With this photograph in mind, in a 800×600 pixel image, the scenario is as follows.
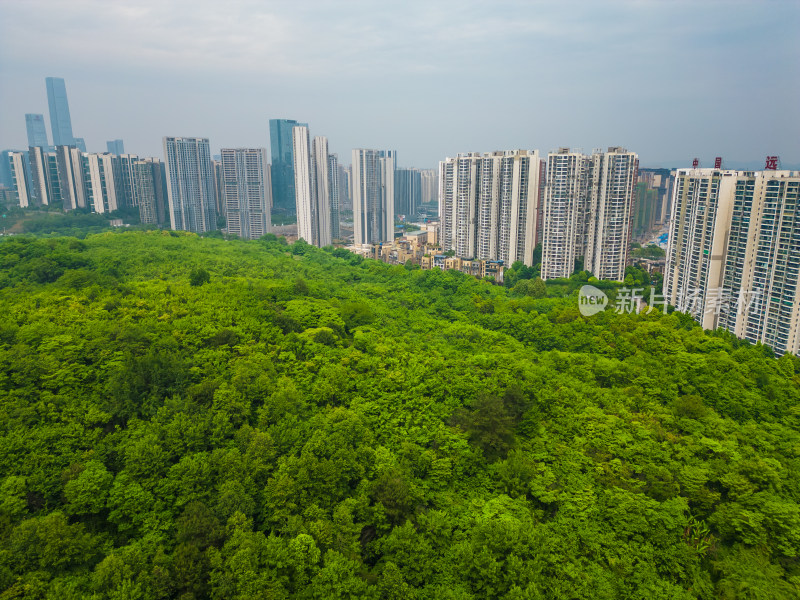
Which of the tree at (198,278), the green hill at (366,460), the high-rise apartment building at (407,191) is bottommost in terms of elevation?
the green hill at (366,460)

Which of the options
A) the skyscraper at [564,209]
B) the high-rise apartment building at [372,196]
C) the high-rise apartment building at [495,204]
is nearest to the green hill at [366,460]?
the skyscraper at [564,209]

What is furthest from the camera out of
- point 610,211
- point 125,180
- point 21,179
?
point 125,180

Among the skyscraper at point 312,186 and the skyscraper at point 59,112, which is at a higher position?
the skyscraper at point 59,112

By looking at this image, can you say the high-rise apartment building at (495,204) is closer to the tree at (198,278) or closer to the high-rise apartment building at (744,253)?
the high-rise apartment building at (744,253)

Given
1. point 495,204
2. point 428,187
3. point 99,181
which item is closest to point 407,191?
point 428,187

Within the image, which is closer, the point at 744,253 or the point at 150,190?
the point at 744,253

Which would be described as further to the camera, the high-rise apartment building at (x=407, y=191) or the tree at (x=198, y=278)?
the high-rise apartment building at (x=407, y=191)

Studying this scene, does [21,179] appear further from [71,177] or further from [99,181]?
[99,181]
